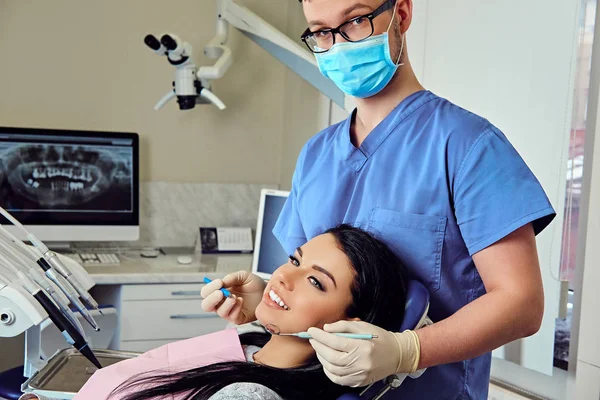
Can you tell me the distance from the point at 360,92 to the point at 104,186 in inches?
76.5

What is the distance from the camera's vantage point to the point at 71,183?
291 centimetres

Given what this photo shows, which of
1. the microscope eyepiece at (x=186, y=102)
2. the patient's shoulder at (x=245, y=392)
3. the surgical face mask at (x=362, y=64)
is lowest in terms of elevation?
the patient's shoulder at (x=245, y=392)

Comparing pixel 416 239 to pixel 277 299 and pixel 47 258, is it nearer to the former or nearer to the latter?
pixel 277 299

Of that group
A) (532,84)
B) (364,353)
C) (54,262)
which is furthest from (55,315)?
(532,84)

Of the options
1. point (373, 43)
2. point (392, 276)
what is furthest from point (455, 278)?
point (373, 43)

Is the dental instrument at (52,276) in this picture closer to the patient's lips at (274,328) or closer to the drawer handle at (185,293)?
the patient's lips at (274,328)

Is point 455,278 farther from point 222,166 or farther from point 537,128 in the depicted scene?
point 222,166

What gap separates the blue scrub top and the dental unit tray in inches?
24.1

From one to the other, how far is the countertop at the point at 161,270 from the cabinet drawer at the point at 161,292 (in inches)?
0.9

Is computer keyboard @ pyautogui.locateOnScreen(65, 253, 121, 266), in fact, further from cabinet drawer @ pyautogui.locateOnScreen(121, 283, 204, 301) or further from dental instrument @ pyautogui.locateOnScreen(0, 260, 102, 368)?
dental instrument @ pyautogui.locateOnScreen(0, 260, 102, 368)

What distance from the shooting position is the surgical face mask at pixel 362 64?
1.20 m

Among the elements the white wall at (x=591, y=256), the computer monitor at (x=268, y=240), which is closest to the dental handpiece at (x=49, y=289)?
the white wall at (x=591, y=256)

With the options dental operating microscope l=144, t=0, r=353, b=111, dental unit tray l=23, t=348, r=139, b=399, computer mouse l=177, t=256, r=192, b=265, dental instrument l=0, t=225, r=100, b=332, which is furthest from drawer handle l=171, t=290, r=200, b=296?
dental instrument l=0, t=225, r=100, b=332

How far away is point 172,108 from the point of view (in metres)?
3.21
